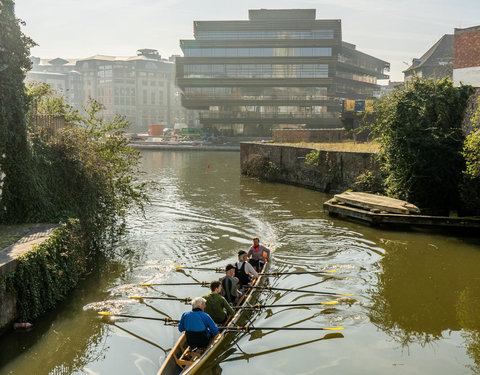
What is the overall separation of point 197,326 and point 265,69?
8166cm

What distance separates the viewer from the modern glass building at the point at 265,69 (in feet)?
282

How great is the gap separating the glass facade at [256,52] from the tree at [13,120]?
7671cm

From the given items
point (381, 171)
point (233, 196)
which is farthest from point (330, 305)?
point (233, 196)

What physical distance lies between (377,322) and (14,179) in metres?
10.5

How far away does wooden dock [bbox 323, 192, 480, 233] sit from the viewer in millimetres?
18891

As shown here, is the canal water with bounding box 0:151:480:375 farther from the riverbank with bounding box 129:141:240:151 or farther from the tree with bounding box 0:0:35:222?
the riverbank with bounding box 129:141:240:151

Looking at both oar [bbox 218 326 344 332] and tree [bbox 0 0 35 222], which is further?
tree [bbox 0 0 35 222]

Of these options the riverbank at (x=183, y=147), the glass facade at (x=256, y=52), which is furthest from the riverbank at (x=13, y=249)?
the glass facade at (x=256, y=52)

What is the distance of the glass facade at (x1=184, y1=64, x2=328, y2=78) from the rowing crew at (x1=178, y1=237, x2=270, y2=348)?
77475 millimetres

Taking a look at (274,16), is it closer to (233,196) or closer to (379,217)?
(233,196)

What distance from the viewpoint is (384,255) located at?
1664 centimetres

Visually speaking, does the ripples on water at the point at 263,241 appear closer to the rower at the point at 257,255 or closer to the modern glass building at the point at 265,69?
the rower at the point at 257,255

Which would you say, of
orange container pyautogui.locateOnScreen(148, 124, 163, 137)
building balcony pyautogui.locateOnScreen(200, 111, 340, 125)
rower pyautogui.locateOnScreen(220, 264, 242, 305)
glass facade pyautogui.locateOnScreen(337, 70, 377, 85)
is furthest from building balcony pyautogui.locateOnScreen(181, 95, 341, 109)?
rower pyautogui.locateOnScreen(220, 264, 242, 305)

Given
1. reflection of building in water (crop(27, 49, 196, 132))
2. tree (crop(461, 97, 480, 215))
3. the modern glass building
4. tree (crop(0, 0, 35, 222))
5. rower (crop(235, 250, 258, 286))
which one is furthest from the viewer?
reflection of building in water (crop(27, 49, 196, 132))
